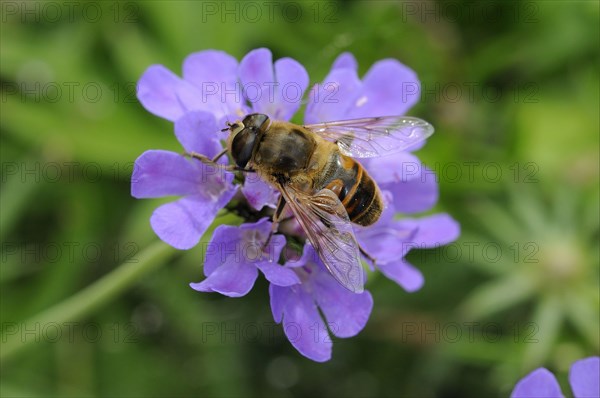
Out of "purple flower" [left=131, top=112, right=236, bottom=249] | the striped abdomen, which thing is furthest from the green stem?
the striped abdomen

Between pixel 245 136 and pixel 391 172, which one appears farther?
pixel 391 172

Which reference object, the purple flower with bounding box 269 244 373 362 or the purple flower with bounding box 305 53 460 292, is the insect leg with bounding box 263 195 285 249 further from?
the purple flower with bounding box 305 53 460 292

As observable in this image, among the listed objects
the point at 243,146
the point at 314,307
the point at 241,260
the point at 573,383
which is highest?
the point at 243,146

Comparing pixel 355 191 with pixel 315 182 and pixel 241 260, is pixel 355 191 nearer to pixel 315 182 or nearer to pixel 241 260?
pixel 315 182

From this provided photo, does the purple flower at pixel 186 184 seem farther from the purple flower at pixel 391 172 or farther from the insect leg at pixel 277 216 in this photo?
the purple flower at pixel 391 172

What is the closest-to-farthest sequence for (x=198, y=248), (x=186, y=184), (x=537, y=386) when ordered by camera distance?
(x=537, y=386)
(x=186, y=184)
(x=198, y=248)

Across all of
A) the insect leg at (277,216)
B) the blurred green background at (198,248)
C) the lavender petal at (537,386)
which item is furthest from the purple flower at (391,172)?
the blurred green background at (198,248)

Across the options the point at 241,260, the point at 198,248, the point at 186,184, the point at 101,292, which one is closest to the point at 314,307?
the point at 241,260
